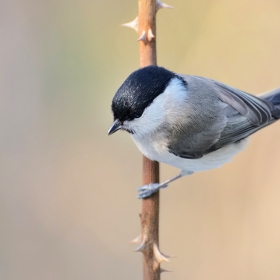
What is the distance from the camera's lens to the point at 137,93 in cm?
111

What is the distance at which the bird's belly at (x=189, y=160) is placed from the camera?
48.9 inches

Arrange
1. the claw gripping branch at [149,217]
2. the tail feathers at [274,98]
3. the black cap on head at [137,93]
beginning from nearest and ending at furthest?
the claw gripping branch at [149,217], the black cap on head at [137,93], the tail feathers at [274,98]

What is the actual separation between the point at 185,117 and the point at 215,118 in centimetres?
13

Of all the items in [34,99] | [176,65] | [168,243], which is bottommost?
[168,243]

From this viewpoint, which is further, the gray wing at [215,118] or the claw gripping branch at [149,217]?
the gray wing at [215,118]

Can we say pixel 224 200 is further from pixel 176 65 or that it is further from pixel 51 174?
pixel 51 174

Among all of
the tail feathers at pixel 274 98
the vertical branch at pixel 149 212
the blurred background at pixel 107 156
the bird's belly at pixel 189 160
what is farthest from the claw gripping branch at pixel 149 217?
the blurred background at pixel 107 156

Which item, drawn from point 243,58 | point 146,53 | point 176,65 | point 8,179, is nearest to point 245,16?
point 243,58

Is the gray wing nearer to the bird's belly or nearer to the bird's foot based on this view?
the bird's belly

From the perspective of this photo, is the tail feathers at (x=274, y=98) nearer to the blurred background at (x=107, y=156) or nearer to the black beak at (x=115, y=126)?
the blurred background at (x=107, y=156)

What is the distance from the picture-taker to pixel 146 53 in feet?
3.75

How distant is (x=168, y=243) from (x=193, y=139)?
30.5 inches

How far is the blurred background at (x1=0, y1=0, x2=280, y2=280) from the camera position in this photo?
1831 mm

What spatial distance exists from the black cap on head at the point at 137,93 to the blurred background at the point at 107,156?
33.8 inches
